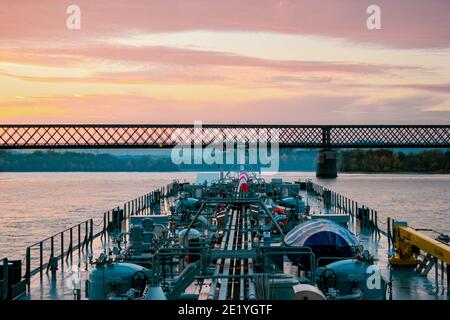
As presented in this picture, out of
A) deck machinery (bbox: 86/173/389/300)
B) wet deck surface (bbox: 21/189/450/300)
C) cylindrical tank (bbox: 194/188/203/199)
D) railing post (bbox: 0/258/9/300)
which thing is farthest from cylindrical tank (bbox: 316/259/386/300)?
cylindrical tank (bbox: 194/188/203/199)

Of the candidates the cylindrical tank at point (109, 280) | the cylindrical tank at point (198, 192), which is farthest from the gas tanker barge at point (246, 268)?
the cylindrical tank at point (198, 192)

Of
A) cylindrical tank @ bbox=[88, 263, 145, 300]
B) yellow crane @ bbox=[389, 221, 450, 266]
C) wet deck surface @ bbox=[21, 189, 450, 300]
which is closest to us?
cylindrical tank @ bbox=[88, 263, 145, 300]

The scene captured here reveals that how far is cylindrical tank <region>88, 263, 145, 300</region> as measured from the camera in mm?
20719

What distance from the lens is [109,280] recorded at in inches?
813

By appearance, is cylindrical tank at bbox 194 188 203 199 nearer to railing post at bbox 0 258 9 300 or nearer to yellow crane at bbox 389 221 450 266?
yellow crane at bbox 389 221 450 266

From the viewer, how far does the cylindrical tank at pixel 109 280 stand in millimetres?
20719

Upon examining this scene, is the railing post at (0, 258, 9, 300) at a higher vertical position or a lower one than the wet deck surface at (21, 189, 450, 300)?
higher

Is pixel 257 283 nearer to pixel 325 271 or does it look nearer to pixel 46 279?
pixel 325 271

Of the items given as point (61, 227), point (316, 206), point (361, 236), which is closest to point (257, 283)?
point (361, 236)

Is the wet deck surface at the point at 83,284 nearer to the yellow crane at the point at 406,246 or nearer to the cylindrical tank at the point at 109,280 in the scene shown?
the yellow crane at the point at 406,246

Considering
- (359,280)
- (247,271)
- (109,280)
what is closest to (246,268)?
(247,271)

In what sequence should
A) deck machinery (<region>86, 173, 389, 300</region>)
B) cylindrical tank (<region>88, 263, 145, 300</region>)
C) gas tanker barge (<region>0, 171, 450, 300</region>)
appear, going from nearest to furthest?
1. deck machinery (<region>86, 173, 389, 300</region>)
2. gas tanker barge (<region>0, 171, 450, 300</region>)
3. cylindrical tank (<region>88, 263, 145, 300</region>)
